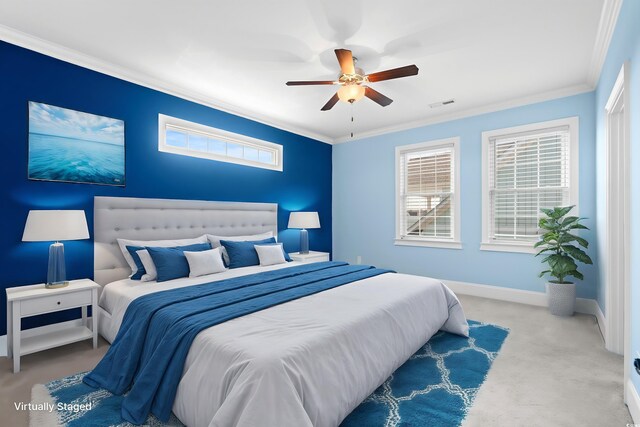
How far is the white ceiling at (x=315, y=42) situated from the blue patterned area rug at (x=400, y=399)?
2.76m

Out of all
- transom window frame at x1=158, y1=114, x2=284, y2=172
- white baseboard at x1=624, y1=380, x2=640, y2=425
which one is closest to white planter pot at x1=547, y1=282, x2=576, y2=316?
white baseboard at x1=624, y1=380, x2=640, y2=425

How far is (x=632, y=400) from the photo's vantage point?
1873 mm

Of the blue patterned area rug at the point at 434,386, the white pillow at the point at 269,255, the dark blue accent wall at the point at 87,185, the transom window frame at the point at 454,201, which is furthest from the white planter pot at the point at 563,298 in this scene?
the dark blue accent wall at the point at 87,185

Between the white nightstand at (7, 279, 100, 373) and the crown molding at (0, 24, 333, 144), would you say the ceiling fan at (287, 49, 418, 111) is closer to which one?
the crown molding at (0, 24, 333, 144)

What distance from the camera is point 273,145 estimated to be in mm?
5125

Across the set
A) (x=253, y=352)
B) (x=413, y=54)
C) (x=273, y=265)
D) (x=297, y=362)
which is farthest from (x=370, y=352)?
(x=413, y=54)

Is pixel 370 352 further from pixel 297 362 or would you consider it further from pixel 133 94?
pixel 133 94

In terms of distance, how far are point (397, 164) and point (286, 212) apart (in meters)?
2.07

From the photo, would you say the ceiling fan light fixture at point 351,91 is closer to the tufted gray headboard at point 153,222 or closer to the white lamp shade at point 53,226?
the tufted gray headboard at point 153,222

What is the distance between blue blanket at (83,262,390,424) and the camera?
179 cm

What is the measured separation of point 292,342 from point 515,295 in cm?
389

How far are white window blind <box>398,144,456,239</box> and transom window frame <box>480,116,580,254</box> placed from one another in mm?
465

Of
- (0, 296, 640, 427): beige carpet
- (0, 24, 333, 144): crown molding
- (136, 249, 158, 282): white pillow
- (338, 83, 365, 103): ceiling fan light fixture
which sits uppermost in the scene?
(0, 24, 333, 144): crown molding

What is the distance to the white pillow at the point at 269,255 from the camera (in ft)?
12.8
